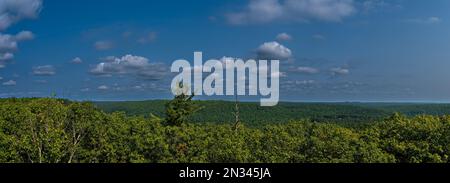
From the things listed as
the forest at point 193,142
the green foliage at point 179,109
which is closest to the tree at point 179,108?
the green foliage at point 179,109

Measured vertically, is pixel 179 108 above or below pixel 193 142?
above

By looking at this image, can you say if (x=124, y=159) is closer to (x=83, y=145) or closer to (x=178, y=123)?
(x=83, y=145)

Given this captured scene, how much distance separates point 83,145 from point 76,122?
217 cm

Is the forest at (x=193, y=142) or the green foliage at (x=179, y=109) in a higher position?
the green foliage at (x=179, y=109)

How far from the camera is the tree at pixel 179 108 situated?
57406mm

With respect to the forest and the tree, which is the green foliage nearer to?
the tree

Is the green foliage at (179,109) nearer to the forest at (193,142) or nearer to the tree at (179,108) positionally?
the tree at (179,108)

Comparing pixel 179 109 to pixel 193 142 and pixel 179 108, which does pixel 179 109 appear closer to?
pixel 179 108

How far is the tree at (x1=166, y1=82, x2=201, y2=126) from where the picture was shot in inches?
2260

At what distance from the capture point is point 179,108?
5875cm

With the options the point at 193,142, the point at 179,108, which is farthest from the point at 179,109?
the point at 193,142
